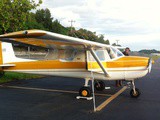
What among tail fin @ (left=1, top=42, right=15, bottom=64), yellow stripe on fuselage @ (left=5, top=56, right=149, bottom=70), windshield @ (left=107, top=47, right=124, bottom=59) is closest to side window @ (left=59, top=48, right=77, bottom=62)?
yellow stripe on fuselage @ (left=5, top=56, right=149, bottom=70)

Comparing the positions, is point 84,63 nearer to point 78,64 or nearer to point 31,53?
point 78,64

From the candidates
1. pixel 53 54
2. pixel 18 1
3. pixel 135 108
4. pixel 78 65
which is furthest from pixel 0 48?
pixel 135 108

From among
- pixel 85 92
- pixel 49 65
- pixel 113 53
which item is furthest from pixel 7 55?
pixel 113 53

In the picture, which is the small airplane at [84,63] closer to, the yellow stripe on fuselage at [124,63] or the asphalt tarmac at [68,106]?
the yellow stripe on fuselage at [124,63]

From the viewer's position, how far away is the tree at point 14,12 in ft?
50.9

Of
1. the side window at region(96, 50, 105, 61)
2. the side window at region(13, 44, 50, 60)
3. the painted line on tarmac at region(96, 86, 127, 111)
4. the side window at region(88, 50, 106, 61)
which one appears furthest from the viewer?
the side window at region(13, 44, 50, 60)

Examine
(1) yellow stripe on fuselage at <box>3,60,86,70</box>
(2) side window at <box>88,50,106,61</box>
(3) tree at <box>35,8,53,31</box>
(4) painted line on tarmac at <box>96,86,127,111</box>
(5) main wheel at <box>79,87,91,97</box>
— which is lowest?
(4) painted line on tarmac at <box>96,86,127,111</box>

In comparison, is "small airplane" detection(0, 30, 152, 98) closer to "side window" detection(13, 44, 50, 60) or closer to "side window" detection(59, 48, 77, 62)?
"side window" detection(59, 48, 77, 62)

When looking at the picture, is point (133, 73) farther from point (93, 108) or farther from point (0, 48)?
point (0, 48)

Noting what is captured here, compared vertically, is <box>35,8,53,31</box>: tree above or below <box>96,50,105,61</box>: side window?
above

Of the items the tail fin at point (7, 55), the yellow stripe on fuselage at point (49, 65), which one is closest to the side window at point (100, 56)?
the yellow stripe on fuselage at point (49, 65)

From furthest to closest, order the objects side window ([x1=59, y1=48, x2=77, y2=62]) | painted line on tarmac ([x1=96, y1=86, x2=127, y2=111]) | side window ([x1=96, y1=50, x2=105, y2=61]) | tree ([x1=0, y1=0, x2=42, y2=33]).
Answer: tree ([x1=0, y1=0, x2=42, y2=33]) → side window ([x1=59, y1=48, x2=77, y2=62]) → side window ([x1=96, y1=50, x2=105, y2=61]) → painted line on tarmac ([x1=96, y1=86, x2=127, y2=111])

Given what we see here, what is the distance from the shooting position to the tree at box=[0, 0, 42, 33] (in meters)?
15.5

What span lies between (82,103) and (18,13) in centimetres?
923
